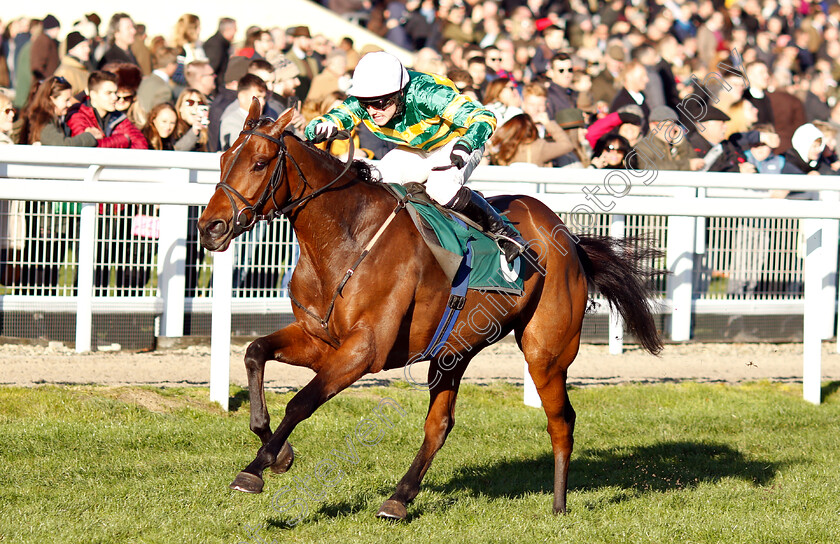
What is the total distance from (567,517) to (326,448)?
1302mm

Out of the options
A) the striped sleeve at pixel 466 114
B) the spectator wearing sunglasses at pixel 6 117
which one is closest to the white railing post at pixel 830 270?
the striped sleeve at pixel 466 114

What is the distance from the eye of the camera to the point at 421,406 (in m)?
6.09

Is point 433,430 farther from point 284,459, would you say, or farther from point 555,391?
point 284,459

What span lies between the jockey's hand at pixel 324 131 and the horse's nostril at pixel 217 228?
2.26 feet

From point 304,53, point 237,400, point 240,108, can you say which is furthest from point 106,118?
point 304,53

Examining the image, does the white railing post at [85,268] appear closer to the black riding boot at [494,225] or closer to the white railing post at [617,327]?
the black riding boot at [494,225]

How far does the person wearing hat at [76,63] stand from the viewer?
9.48 metres

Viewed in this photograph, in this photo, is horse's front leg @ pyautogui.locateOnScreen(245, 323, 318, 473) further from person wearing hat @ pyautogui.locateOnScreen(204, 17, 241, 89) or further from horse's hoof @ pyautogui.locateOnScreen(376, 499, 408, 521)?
person wearing hat @ pyautogui.locateOnScreen(204, 17, 241, 89)

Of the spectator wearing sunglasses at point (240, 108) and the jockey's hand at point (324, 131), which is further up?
the spectator wearing sunglasses at point (240, 108)

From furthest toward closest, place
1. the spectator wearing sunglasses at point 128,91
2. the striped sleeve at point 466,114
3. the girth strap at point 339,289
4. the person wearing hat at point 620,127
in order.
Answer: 1. the person wearing hat at point 620,127
2. the spectator wearing sunglasses at point 128,91
3. the striped sleeve at point 466,114
4. the girth strap at point 339,289

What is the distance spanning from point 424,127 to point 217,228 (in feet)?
3.91

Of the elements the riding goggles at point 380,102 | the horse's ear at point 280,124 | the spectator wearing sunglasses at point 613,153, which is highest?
the spectator wearing sunglasses at point 613,153

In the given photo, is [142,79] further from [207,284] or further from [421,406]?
[421,406]

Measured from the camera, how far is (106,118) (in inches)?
300
